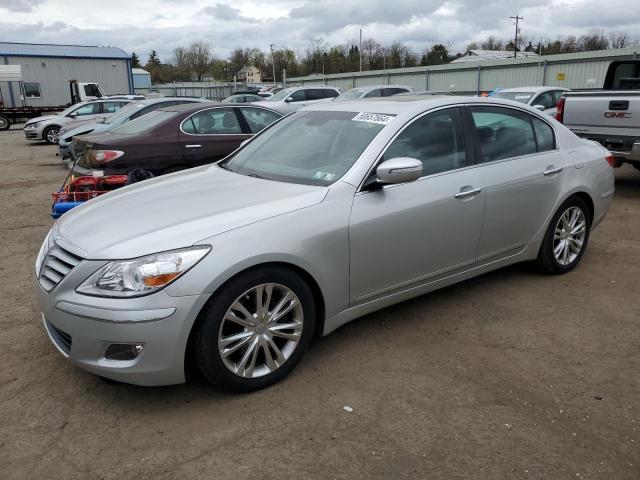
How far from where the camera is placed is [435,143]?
153 inches

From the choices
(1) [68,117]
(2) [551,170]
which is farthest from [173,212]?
(1) [68,117]

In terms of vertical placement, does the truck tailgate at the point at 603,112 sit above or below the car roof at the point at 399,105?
below

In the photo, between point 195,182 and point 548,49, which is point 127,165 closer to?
point 195,182

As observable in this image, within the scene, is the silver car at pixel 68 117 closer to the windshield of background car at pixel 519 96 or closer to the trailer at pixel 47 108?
the trailer at pixel 47 108

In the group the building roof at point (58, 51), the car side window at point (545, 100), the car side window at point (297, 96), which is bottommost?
the car side window at point (545, 100)

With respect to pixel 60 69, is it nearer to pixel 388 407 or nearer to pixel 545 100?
pixel 545 100

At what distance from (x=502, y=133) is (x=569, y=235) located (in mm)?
1269

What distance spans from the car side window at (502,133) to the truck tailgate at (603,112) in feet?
13.0

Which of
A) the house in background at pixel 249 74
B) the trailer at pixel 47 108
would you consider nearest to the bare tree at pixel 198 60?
the house in background at pixel 249 74

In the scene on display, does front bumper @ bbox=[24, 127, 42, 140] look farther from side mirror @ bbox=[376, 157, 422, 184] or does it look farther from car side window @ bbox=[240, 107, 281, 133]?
side mirror @ bbox=[376, 157, 422, 184]

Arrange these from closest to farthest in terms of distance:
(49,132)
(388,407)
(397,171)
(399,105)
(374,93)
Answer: (388,407)
(397,171)
(399,105)
(374,93)
(49,132)

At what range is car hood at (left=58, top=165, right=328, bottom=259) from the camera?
9.39ft

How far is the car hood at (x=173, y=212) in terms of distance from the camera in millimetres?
2861

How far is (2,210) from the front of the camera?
8.30 metres
